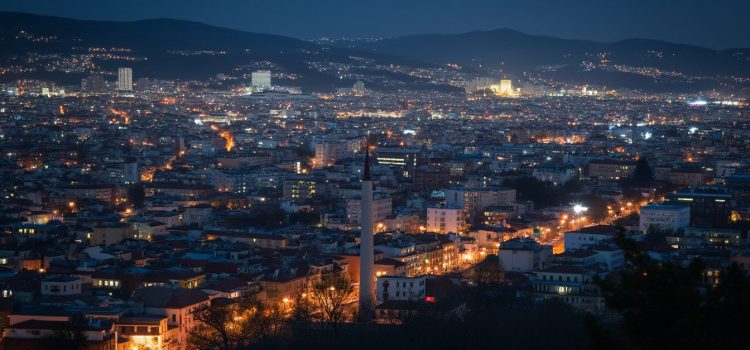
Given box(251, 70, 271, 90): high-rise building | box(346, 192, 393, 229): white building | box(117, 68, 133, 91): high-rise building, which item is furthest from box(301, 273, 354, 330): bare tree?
box(251, 70, 271, 90): high-rise building

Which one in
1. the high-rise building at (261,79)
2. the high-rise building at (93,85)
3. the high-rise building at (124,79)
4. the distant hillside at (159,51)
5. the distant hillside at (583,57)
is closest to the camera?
the high-rise building at (93,85)

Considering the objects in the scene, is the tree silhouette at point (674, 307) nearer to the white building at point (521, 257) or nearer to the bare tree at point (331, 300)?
the bare tree at point (331, 300)

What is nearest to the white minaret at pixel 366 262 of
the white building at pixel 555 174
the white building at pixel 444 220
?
the white building at pixel 444 220

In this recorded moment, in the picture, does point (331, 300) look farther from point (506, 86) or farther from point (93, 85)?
point (506, 86)

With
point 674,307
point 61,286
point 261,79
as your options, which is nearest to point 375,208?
point 61,286

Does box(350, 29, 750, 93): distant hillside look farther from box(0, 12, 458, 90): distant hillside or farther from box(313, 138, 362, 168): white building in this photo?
box(313, 138, 362, 168): white building
